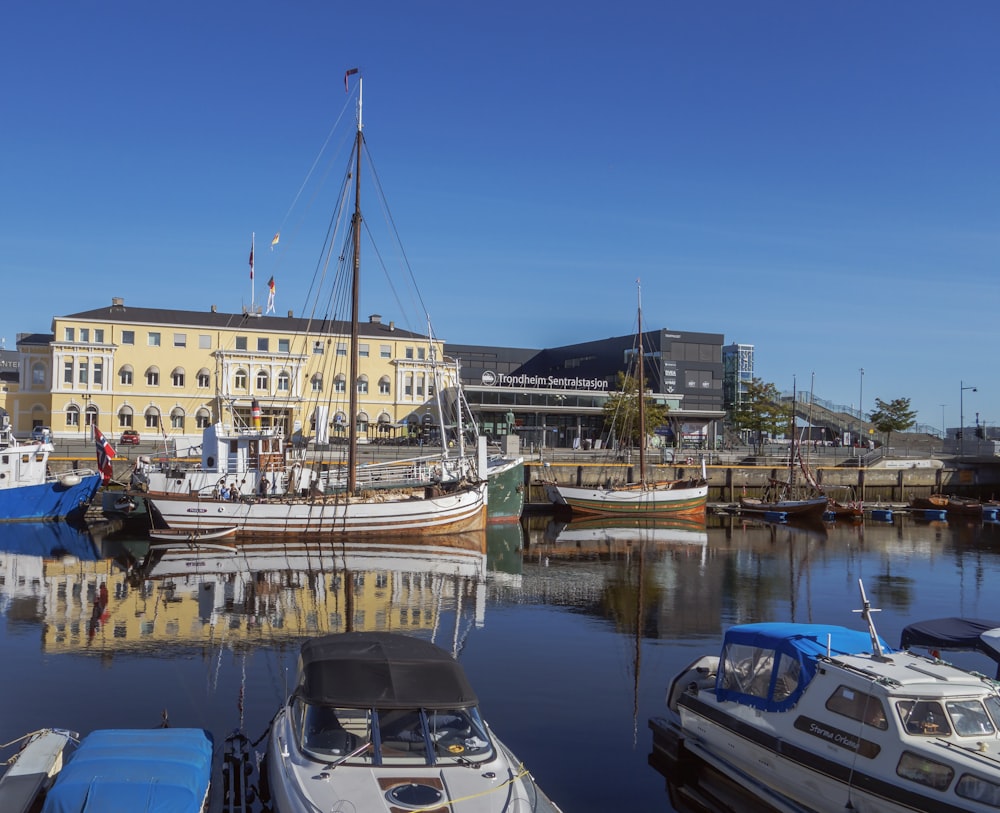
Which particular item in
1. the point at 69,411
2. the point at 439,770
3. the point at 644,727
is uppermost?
the point at 69,411

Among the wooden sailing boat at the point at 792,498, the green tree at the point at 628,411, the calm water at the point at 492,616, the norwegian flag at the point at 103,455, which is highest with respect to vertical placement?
the green tree at the point at 628,411

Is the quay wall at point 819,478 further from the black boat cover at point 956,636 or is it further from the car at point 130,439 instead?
the black boat cover at point 956,636

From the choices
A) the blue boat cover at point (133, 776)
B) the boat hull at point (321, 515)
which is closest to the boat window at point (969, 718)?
the blue boat cover at point (133, 776)

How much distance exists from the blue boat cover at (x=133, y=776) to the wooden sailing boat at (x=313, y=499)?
3380 cm

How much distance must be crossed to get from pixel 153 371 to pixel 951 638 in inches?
3085

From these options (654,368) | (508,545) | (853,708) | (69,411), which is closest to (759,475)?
(654,368)

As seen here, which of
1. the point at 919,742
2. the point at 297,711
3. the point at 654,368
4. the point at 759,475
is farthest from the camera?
the point at 654,368

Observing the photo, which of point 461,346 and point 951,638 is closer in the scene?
point 951,638

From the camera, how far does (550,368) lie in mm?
121312

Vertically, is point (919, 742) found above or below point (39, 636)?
above

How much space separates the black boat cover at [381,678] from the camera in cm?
1240

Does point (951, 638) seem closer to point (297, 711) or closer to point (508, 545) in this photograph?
point (297, 711)

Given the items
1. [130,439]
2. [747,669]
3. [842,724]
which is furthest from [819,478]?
[842,724]

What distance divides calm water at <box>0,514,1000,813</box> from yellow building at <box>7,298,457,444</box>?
34234 millimetres
